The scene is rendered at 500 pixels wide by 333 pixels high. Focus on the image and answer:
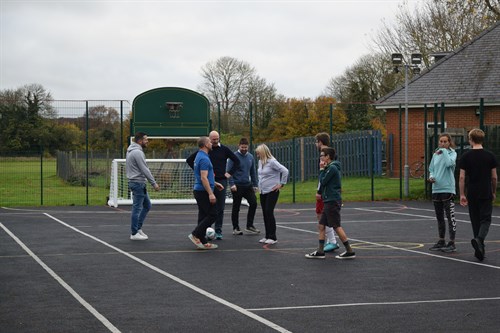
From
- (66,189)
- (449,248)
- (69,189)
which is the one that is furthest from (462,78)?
(449,248)

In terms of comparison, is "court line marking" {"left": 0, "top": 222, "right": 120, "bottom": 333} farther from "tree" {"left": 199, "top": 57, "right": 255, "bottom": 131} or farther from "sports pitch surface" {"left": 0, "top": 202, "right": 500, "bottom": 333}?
"tree" {"left": 199, "top": 57, "right": 255, "bottom": 131}

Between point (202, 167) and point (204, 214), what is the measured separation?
2.65 ft

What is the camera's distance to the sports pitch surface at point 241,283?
7902 mm

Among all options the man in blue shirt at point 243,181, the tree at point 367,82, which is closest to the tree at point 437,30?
the tree at point 367,82

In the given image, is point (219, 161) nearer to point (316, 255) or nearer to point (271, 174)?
point (271, 174)

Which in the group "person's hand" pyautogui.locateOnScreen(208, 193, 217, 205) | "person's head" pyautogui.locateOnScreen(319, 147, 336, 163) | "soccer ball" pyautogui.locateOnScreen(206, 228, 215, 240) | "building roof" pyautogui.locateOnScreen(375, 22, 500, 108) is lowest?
"soccer ball" pyautogui.locateOnScreen(206, 228, 215, 240)

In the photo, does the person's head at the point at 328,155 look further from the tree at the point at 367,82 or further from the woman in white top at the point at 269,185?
the tree at the point at 367,82

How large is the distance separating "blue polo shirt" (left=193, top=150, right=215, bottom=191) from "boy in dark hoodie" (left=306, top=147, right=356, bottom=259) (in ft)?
6.78

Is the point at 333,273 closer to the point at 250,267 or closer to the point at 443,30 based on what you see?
the point at 250,267

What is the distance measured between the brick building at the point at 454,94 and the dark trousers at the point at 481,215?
23.4 m

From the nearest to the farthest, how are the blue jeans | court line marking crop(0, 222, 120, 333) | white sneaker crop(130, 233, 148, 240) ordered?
court line marking crop(0, 222, 120, 333)
the blue jeans
white sneaker crop(130, 233, 148, 240)

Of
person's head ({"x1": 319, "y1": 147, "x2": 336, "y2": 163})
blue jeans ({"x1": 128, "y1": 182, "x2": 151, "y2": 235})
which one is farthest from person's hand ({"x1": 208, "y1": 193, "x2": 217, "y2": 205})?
blue jeans ({"x1": 128, "y1": 182, "x2": 151, "y2": 235})

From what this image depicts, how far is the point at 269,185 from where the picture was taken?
48.2 ft

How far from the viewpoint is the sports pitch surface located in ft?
25.9
